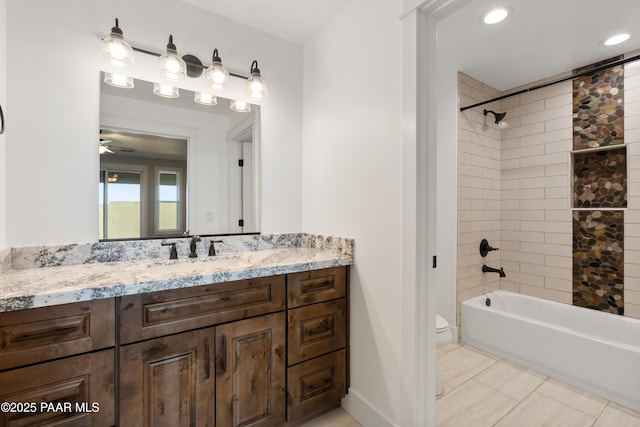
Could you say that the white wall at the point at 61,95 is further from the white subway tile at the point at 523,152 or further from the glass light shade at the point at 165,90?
the white subway tile at the point at 523,152

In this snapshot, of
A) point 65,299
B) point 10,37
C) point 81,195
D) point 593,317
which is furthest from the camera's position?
point 593,317

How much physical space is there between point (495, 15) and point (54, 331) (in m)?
2.77

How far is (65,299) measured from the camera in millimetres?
982

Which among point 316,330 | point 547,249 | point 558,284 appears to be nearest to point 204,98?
point 316,330

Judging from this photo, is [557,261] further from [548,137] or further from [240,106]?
[240,106]

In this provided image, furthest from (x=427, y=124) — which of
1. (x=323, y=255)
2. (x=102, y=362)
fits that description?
(x=102, y=362)

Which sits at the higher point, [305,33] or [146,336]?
[305,33]

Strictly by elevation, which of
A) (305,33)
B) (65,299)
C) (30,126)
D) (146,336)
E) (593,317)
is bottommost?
(593,317)

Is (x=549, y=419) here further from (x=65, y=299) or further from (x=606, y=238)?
(x=65, y=299)

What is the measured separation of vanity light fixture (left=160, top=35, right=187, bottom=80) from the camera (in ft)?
5.23

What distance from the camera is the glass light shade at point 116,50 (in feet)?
4.78

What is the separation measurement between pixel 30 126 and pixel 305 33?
5.50ft

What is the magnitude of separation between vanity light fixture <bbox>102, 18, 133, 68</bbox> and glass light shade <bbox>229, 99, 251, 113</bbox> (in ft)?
1.91

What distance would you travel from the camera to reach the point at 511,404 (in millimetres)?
1785
